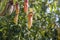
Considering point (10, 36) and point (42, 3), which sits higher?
point (42, 3)

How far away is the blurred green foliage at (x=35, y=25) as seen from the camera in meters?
1.74

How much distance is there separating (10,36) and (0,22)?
0.64 ft

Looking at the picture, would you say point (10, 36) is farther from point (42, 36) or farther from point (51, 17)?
point (51, 17)

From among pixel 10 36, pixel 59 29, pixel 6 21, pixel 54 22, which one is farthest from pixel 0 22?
pixel 59 29

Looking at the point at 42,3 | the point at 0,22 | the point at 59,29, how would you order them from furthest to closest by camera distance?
the point at 59,29 → the point at 42,3 → the point at 0,22

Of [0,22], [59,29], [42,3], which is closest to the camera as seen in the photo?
[0,22]

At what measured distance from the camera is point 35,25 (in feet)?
5.97

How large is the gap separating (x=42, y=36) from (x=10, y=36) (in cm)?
35

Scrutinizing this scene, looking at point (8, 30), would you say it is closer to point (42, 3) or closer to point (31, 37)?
point (31, 37)

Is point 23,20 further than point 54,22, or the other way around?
point 54,22

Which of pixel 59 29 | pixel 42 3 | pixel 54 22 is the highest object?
pixel 42 3

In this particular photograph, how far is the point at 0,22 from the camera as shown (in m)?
1.74

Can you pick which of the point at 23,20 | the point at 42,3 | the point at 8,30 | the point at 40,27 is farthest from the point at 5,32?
the point at 42,3

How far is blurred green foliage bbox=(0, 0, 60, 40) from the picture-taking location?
5.71ft
